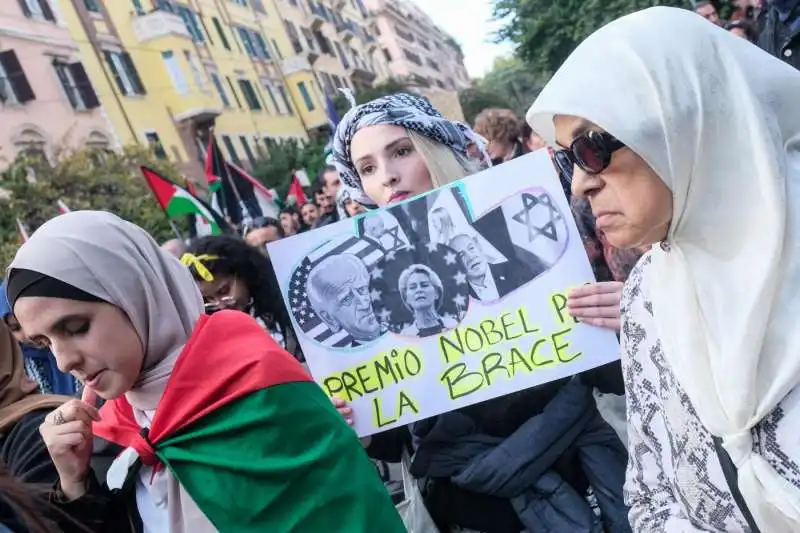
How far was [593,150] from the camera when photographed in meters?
1.38

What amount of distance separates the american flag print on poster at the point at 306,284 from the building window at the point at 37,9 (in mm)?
26005

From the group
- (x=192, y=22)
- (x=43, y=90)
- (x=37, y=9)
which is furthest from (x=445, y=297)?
(x=192, y=22)

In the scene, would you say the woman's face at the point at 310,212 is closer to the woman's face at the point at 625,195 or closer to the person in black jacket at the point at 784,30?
the person in black jacket at the point at 784,30

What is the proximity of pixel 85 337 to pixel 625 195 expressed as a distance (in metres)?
1.38

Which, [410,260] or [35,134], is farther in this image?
[35,134]

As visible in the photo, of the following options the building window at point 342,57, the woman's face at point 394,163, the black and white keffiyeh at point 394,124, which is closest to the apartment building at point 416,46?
the building window at point 342,57

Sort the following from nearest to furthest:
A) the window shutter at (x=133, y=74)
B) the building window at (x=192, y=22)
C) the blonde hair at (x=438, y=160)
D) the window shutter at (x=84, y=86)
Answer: the blonde hair at (x=438, y=160) → the window shutter at (x=84, y=86) → the window shutter at (x=133, y=74) → the building window at (x=192, y=22)

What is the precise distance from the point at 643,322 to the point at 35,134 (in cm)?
2428

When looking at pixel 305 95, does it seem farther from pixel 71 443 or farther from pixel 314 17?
pixel 71 443

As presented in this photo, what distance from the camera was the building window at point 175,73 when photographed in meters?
30.4

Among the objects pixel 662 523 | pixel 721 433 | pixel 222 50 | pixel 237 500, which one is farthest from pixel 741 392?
pixel 222 50

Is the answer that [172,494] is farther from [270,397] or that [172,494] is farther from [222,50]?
[222,50]

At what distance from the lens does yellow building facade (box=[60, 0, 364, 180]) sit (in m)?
26.8

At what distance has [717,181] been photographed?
1328 millimetres
